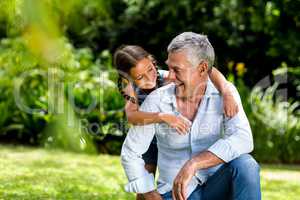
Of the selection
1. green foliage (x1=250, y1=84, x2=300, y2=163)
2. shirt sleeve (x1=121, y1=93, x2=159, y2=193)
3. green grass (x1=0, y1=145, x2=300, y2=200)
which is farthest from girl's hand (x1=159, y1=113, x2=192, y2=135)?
green foliage (x1=250, y1=84, x2=300, y2=163)

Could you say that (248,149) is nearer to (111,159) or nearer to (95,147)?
(111,159)

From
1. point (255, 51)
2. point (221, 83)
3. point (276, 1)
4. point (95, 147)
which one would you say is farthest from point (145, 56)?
point (255, 51)

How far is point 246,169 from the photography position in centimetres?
308

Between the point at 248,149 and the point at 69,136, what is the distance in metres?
4.27

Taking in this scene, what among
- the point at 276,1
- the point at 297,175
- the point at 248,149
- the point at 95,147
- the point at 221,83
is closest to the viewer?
the point at 248,149

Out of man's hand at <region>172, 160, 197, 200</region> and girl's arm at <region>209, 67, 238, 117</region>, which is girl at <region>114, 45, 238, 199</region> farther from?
man's hand at <region>172, 160, 197, 200</region>

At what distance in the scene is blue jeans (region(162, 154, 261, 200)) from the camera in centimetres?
308

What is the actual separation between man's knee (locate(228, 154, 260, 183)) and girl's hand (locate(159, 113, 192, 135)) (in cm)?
27

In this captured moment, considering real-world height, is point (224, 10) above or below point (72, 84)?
above

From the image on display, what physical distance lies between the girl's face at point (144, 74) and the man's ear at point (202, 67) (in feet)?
1.54

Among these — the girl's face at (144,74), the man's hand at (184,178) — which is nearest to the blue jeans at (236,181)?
the man's hand at (184,178)

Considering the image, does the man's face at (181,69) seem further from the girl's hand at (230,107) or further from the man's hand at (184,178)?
the man's hand at (184,178)

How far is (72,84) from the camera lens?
7613 mm

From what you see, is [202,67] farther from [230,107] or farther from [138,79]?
[138,79]
